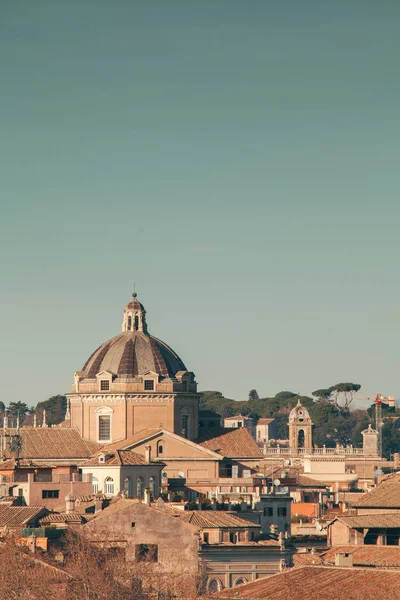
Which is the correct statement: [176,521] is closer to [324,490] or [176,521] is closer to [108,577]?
[108,577]

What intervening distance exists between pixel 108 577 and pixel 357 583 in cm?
1037

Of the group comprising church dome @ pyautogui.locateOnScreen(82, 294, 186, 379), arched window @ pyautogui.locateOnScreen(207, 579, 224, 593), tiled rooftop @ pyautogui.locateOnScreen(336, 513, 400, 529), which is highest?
church dome @ pyautogui.locateOnScreen(82, 294, 186, 379)

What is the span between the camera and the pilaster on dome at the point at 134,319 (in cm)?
17962

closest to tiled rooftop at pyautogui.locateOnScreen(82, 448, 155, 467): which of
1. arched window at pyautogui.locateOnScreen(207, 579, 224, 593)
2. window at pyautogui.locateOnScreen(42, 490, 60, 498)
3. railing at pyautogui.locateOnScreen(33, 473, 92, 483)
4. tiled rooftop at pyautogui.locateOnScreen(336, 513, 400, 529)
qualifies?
railing at pyautogui.locateOnScreen(33, 473, 92, 483)

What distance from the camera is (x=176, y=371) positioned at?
177m

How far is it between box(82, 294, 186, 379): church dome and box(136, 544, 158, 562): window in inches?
2536

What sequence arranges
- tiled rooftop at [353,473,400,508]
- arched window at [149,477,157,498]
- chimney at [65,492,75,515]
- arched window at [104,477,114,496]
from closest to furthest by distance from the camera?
chimney at [65,492,75,515] < tiled rooftop at [353,473,400,508] < arched window at [149,477,157,498] < arched window at [104,477,114,496]

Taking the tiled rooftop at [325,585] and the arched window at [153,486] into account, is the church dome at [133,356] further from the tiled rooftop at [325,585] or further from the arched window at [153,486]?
the tiled rooftop at [325,585]

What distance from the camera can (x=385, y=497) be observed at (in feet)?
424

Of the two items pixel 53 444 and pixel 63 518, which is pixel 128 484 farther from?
pixel 63 518

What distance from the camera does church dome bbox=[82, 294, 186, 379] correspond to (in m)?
175

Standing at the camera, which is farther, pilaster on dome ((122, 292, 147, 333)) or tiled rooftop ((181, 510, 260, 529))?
pilaster on dome ((122, 292, 147, 333))

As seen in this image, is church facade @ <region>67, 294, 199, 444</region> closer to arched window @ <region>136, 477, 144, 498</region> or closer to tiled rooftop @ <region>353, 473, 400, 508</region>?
arched window @ <region>136, 477, 144, 498</region>

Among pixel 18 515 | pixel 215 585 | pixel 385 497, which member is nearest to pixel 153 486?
pixel 385 497
